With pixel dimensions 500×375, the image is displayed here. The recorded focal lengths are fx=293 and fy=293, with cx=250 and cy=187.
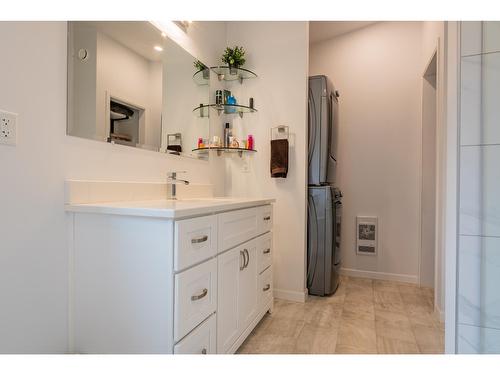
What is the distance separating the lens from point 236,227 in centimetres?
160

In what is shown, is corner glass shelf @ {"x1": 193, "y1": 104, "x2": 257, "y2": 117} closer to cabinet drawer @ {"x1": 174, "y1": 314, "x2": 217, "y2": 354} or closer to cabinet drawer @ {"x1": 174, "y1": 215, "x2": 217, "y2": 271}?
cabinet drawer @ {"x1": 174, "y1": 215, "x2": 217, "y2": 271}

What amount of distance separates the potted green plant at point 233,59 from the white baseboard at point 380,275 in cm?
233

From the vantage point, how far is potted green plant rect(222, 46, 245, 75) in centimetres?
247

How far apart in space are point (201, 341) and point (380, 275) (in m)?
2.40

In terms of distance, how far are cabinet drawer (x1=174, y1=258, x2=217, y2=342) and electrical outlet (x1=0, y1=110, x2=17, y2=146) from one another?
0.79 metres

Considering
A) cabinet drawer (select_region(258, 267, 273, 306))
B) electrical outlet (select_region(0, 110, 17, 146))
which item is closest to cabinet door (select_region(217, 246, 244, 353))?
cabinet drawer (select_region(258, 267, 273, 306))

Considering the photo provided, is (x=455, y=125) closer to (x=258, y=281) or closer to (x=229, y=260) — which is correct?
(x=229, y=260)

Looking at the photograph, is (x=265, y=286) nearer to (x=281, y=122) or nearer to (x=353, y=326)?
(x=353, y=326)

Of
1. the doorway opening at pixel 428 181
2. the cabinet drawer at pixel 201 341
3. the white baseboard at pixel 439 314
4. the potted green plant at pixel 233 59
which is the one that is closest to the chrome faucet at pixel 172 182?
the cabinet drawer at pixel 201 341
